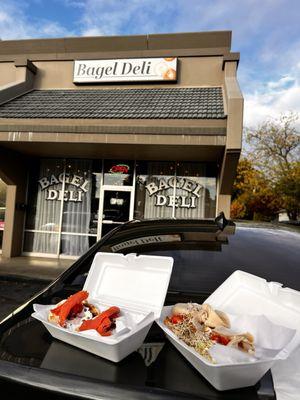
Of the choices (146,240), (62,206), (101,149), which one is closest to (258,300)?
(146,240)

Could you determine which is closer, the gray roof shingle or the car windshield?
the car windshield

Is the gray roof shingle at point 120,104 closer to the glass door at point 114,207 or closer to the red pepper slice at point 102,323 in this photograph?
the glass door at point 114,207

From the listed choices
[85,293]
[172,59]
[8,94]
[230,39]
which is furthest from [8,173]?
[85,293]

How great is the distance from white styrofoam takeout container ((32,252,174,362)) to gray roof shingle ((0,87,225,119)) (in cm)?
712

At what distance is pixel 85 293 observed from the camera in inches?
69.8

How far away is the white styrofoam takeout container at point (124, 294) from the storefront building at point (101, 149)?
7.28m

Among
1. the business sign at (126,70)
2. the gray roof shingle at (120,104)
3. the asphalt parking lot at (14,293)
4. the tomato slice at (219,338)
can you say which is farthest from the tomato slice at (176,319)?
the business sign at (126,70)

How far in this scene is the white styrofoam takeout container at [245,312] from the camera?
3.66 ft

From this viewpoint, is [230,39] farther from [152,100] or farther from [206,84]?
[152,100]

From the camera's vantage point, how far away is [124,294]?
1.79m

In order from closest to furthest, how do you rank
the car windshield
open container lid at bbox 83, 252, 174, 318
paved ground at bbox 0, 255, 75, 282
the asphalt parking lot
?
open container lid at bbox 83, 252, 174, 318 < the car windshield < the asphalt parking lot < paved ground at bbox 0, 255, 75, 282

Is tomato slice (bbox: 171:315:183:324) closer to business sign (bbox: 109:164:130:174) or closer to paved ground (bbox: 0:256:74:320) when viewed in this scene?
paved ground (bbox: 0:256:74:320)

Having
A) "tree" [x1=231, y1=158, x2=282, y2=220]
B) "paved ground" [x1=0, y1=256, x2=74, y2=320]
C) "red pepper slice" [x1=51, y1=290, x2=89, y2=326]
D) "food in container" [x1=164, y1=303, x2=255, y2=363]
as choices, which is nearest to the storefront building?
"paved ground" [x1=0, y1=256, x2=74, y2=320]

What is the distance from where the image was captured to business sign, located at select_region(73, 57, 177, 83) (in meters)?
11.1
